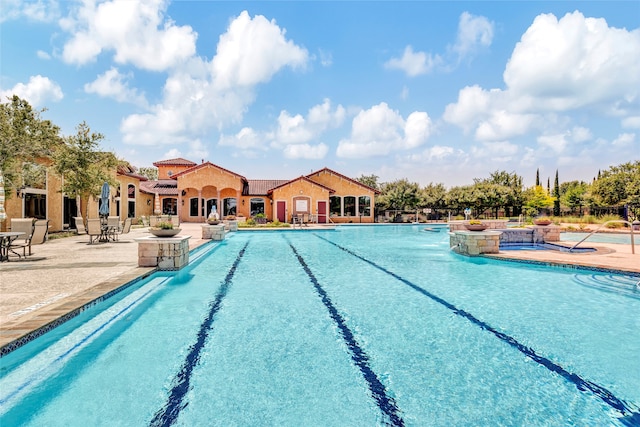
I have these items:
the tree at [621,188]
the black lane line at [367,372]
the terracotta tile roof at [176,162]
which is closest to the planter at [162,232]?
the black lane line at [367,372]

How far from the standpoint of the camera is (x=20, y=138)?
14.2 metres

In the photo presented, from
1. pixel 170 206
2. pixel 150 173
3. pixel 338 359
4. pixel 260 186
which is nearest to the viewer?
pixel 338 359

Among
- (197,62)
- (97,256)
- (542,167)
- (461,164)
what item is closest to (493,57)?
(461,164)

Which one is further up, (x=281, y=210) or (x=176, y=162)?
(x=176, y=162)

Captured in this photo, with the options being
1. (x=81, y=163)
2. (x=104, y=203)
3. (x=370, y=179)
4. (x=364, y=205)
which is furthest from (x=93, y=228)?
(x=370, y=179)

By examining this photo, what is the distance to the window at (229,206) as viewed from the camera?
104 feet

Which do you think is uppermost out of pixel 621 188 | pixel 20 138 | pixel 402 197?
pixel 20 138

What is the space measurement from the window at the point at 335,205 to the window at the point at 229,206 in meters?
9.24

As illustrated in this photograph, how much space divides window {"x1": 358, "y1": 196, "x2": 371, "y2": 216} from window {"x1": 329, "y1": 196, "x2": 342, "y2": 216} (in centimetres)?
192

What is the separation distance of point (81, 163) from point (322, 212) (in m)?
18.2

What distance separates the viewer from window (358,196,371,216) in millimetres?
31980

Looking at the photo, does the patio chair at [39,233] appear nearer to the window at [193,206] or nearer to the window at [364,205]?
the window at [193,206]

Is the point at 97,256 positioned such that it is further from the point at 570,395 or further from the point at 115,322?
the point at 570,395

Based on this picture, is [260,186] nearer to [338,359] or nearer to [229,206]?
[229,206]
